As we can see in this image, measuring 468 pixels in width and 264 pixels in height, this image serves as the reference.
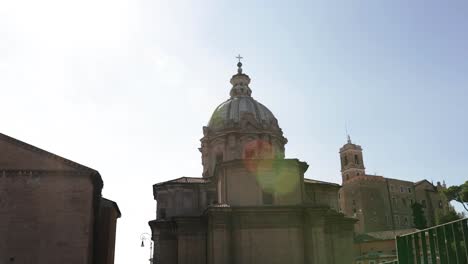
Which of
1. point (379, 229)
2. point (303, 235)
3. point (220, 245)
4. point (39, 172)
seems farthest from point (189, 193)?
point (379, 229)

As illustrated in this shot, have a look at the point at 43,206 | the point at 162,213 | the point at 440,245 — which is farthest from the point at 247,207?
the point at 440,245

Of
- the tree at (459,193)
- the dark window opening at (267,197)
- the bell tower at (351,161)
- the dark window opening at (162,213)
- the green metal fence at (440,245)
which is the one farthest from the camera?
the bell tower at (351,161)

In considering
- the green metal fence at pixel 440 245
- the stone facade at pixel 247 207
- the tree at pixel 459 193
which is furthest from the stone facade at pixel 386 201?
the green metal fence at pixel 440 245

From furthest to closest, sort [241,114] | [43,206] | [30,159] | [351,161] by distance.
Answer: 1. [351,161]
2. [241,114]
3. [30,159]
4. [43,206]

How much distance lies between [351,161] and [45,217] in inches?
2927

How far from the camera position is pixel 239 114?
137 feet

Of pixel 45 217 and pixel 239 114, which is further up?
pixel 239 114

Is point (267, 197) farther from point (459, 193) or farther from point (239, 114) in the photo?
point (459, 193)

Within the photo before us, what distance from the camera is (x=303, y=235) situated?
2952cm

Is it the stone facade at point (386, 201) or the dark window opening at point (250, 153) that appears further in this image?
the stone facade at point (386, 201)

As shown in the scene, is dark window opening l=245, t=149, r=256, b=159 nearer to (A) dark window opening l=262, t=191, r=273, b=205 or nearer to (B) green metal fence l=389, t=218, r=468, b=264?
(A) dark window opening l=262, t=191, r=273, b=205

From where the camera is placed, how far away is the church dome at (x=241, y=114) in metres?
40.9

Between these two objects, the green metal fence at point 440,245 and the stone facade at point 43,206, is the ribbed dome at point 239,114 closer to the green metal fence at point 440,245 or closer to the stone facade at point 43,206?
the stone facade at point 43,206

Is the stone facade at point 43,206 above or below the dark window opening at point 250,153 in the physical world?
below
